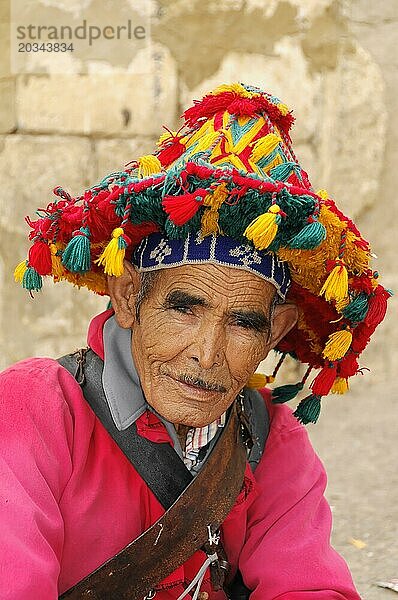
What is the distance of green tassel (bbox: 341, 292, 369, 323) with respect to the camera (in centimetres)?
242

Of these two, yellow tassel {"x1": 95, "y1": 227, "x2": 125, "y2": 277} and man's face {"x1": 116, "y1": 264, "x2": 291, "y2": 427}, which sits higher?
yellow tassel {"x1": 95, "y1": 227, "x2": 125, "y2": 277}

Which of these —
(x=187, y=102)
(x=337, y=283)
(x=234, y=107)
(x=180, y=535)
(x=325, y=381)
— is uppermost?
(x=234, y=107)

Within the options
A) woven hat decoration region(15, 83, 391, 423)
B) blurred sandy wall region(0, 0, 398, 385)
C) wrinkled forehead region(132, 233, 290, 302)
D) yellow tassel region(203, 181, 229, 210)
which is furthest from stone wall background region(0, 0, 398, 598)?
yellow tassel region(203, 181, 229, 210)

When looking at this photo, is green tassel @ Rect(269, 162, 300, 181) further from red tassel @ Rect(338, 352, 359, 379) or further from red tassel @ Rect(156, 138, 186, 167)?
red tassel @ Rect(338, 352, 359, 379)

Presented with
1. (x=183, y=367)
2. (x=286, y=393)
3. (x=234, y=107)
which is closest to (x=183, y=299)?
(x=183, y=367)

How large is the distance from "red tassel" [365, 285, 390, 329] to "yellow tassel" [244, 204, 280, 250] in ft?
1.42

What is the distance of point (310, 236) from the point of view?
2.16 m

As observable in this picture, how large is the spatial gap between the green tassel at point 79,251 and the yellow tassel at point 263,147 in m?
0.44

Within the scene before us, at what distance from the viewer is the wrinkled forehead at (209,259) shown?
90.4 inches

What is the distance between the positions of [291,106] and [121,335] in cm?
239

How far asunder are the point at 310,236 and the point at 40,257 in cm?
64

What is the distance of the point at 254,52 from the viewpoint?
14.6ft

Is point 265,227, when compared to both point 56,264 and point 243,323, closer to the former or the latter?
point 243,323

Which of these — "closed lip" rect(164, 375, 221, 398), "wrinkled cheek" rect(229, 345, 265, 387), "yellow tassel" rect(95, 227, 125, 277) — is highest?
"yellow tassel" rect(95, 227, 125, 277)
